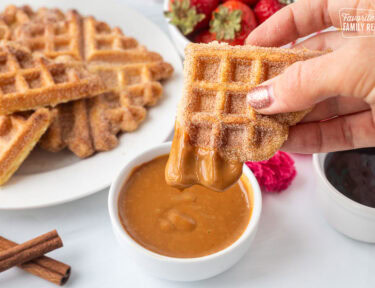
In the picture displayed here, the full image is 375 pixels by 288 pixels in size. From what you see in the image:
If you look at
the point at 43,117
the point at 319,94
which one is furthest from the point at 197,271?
the point at 43,117

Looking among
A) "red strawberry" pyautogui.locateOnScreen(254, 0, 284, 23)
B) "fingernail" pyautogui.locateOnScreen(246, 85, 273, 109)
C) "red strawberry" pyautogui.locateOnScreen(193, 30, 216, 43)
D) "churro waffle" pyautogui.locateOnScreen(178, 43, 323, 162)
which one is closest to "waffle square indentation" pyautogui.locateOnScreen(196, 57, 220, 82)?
"churro waffle" pyautogui.locateOnScreen(178, 43, 323, 162)

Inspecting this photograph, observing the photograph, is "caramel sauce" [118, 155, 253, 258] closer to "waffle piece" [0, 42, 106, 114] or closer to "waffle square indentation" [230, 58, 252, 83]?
"waffle square indentation" [230, 58, 252, 83]

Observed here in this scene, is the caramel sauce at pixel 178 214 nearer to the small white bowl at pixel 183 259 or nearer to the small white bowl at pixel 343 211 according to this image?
the small white bowl at pixel 183 259

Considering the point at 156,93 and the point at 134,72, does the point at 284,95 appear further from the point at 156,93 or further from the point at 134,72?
the point at 134,72

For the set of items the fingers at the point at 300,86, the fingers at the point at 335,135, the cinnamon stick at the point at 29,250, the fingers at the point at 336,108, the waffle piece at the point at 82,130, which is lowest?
the cinnamon stick at the point at 29,250

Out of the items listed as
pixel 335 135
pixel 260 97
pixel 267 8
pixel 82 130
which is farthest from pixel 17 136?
pixel 267 8

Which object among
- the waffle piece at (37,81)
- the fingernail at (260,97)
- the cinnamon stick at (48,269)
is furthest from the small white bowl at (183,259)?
the waffle piece at (37,81)
